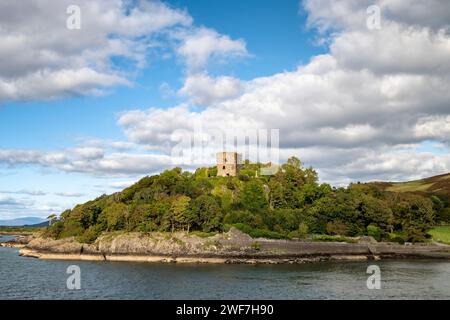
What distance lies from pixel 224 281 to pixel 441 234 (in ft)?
206

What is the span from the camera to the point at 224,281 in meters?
45.7

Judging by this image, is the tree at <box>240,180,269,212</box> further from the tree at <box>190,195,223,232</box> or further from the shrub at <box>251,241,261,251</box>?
the shrub at <box>251,241,261,251</box>

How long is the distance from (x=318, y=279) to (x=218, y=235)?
2639 cm

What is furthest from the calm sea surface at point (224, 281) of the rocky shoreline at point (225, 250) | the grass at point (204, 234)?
the grass at point (204, 234)

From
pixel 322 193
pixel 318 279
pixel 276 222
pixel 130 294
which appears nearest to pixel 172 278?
pixel 130 294

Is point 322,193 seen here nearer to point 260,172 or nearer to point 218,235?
point 260,172

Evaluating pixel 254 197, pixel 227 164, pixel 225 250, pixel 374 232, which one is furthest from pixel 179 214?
pixel 374 232

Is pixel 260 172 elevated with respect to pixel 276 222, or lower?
elevated

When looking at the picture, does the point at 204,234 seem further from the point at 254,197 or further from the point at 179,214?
the point at 254,197

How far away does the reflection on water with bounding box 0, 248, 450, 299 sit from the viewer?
39.0 m

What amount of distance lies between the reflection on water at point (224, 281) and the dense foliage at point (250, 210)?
14.6m

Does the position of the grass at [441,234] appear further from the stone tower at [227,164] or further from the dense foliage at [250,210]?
the stone tower at [227,164]

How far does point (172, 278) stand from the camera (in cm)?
4806

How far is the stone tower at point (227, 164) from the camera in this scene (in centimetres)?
9938
